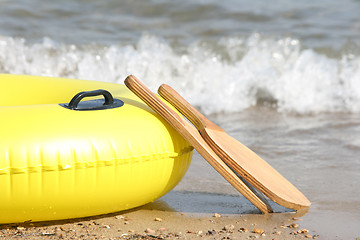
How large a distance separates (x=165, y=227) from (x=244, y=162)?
522 millimetres

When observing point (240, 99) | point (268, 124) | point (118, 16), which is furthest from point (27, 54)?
point (268, 124)

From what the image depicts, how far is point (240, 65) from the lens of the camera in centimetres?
652

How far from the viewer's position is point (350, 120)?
17.0 feet

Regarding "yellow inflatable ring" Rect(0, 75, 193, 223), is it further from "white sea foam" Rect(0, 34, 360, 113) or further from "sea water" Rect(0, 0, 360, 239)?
"white sea foam" Rect(0, 34, 360, 113)

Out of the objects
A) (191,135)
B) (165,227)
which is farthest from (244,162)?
(165,227)

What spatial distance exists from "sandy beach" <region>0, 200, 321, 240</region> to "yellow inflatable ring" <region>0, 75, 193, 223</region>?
0.07 meters

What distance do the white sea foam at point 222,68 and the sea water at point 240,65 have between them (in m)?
0.01

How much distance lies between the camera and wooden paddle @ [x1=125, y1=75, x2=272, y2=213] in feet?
8.95

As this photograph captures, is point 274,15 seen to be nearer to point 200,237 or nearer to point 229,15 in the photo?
point 229,15

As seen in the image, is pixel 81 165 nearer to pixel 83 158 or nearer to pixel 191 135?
pixel 83 158

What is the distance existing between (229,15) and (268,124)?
3.25 metres

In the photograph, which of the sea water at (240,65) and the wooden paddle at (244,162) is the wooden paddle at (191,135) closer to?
the wooden paddle at (244,162)

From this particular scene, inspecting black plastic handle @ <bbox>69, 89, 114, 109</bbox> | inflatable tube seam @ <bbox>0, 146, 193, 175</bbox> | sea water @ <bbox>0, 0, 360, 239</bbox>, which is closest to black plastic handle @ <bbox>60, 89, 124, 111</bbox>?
black plastic handle @ <bbox>69, 89, 114, 109</bbox>

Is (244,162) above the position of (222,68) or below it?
below
